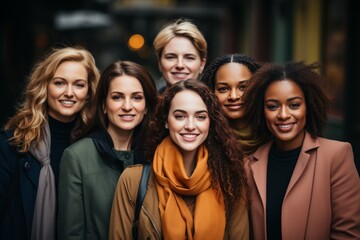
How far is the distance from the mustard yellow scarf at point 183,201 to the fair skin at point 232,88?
25.1 inches

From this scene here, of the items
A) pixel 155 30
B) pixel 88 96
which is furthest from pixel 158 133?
pixel 155 30

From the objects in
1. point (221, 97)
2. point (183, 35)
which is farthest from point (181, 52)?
point (221, 97)

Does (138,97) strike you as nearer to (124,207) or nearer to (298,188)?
(124,207)

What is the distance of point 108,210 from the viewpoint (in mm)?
4008

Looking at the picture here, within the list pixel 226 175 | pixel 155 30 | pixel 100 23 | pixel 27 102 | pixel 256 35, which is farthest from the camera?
pixel 155 30

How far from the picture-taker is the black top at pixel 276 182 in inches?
149

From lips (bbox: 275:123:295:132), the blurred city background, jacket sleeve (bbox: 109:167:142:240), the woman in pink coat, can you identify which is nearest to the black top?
the woman in pink coat

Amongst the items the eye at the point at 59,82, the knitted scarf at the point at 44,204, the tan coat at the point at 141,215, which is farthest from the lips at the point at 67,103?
the tan coat at the point at 141,215

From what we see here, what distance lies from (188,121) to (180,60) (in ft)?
4.54

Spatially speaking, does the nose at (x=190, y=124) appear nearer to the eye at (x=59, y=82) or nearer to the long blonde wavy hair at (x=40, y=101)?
the long blonde wavy hair at (x=40, y=101)

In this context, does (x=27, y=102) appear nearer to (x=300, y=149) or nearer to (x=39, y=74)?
(x=39, y=74)

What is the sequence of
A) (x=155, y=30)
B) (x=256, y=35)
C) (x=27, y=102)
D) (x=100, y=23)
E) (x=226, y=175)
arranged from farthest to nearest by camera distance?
(x=155, y=30), (x=100, y=23), (x=256, y=35), (x=27, y=102), (x=226, y=175)

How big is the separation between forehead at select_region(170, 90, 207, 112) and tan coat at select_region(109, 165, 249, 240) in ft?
2.03

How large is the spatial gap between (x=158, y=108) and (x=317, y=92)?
1.31 m
